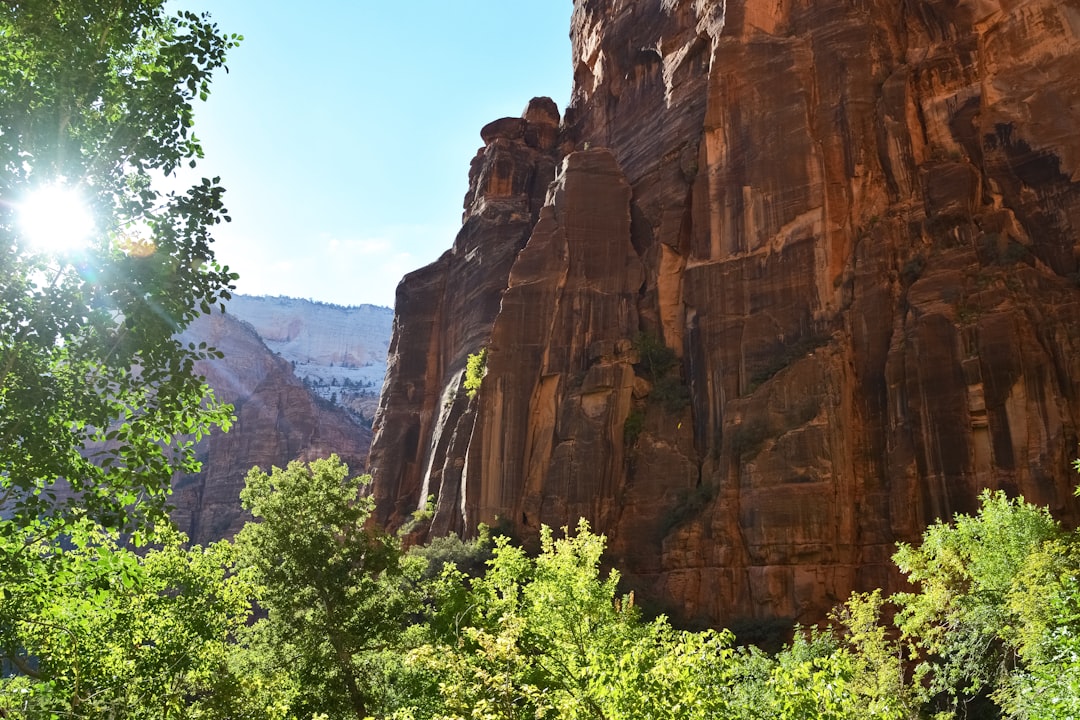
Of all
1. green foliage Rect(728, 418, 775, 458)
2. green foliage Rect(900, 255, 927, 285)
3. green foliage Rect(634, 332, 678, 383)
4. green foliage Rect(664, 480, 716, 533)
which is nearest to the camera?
green foliage Rect(900, 255, 927, 285)

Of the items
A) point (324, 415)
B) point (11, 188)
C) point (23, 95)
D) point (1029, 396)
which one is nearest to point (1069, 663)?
point (11, 188)

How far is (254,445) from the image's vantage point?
361 ft

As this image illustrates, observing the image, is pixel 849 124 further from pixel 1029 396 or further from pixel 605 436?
pixel 605 436

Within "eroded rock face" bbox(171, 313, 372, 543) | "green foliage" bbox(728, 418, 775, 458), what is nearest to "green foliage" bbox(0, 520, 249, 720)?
"green foliage" bbox(728, 418, 775, 458)

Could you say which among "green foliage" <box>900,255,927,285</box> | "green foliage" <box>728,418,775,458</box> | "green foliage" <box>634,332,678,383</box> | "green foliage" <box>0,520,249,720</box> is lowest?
"green foliage" <box>0,520,249,720</box>

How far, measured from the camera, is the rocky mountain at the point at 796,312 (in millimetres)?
33250

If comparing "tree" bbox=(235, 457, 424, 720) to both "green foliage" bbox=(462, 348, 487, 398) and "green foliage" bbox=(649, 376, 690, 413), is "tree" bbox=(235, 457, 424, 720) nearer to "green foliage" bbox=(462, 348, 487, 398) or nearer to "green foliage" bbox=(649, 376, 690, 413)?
"green foliage" bbox=(649, 376, 690, 413)

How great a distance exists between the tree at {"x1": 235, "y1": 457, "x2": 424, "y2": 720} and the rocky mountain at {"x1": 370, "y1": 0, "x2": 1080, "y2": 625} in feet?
56.8

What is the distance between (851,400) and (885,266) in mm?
6160

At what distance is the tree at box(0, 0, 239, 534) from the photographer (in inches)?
380

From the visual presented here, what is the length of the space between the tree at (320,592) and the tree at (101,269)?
1234 centimetres

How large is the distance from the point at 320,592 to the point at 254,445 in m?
93.0

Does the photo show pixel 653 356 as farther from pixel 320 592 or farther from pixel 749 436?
pixel 320 592

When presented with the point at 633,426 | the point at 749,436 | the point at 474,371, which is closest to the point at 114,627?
the point at 749,436
